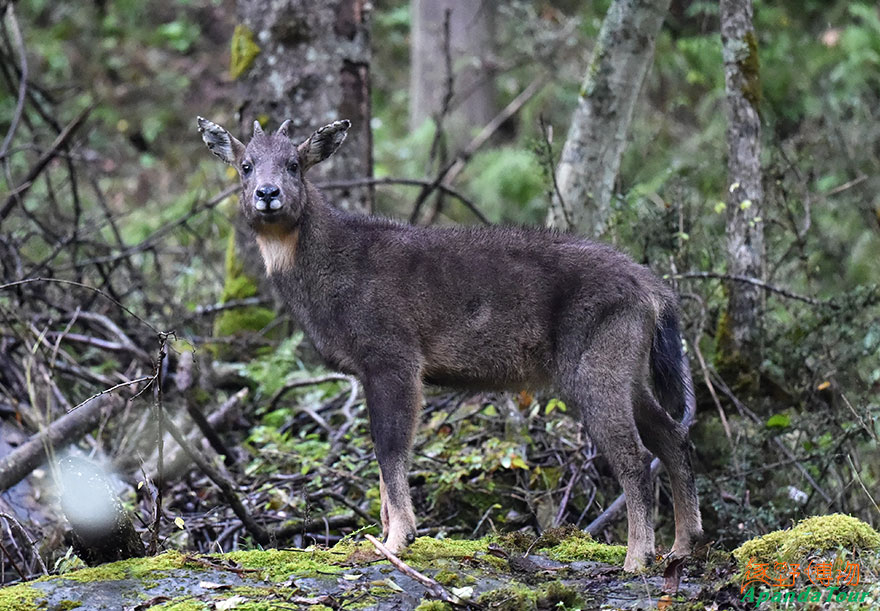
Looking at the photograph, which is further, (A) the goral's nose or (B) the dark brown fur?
(A) the goral's nose

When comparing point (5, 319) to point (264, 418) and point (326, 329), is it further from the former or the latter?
point (326, 329)

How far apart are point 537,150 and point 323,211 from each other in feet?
9.21

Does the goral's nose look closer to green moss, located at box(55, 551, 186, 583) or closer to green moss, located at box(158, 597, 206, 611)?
green moss, located at box(55, 551, 186, 583)

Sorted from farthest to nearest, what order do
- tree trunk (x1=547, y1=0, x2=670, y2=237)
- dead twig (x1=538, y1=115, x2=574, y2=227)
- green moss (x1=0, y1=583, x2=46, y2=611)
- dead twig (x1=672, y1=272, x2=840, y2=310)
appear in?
tree trunk (x1=547, y1=0, x2=670, y2=237) → dead twig (x1=538, y1=115, x2=574, y2=227) → dead twig (x1=672, y1=272, x2=840, y2=310) → green moss (x1=0, y1=583, x2=46, y2=611)

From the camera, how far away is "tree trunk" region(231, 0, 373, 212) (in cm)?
1170

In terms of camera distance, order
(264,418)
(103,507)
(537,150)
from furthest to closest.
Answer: (264,418), (537,150), (103,507)

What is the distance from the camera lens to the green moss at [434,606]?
521cm

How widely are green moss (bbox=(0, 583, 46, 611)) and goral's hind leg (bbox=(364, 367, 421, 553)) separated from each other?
236cm

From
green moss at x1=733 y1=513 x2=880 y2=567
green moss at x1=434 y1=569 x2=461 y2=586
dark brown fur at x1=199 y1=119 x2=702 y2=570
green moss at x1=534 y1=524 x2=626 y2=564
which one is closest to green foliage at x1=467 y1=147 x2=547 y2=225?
dark brown fur at x1=199 y1=119 x2=702 y2=570

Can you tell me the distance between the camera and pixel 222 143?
25.7 feet

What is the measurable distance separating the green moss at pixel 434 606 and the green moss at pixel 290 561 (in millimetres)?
883

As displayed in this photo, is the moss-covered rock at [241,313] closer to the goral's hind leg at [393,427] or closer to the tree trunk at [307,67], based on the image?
the tree trunk at [307,67]

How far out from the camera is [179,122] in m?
25.1

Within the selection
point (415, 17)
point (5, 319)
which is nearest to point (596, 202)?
point (5, 319)
